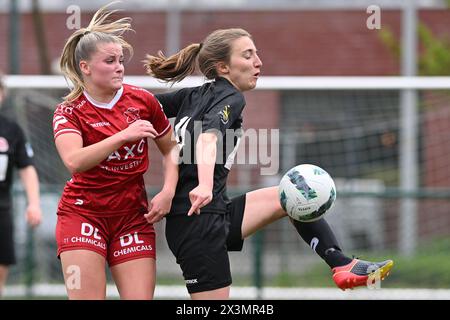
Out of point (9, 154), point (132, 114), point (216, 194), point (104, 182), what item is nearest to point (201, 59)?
point (132, 114)

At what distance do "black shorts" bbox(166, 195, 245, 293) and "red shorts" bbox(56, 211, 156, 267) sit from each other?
0.51ft

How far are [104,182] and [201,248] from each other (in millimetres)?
620

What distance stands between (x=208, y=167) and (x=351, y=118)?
6868mm

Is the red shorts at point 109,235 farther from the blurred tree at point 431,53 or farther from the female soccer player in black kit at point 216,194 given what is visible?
the blurred tree at point 431,53

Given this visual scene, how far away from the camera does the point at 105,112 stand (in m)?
5.02

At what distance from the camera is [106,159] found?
4984mm

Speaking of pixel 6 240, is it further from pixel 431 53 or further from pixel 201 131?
pixel 431 53

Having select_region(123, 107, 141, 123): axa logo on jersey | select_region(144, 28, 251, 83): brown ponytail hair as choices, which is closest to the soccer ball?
select_region(144, 28, 251, 83): brown ponytail hair

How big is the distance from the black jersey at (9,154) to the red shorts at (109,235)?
256cm

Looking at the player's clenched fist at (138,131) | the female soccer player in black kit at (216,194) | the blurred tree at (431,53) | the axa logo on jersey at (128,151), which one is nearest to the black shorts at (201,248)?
the female soccer player in black kit at (216,194)

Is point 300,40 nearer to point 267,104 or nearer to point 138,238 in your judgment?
Answer: point 267,104

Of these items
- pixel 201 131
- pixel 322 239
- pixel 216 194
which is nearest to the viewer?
pixel 201 131
